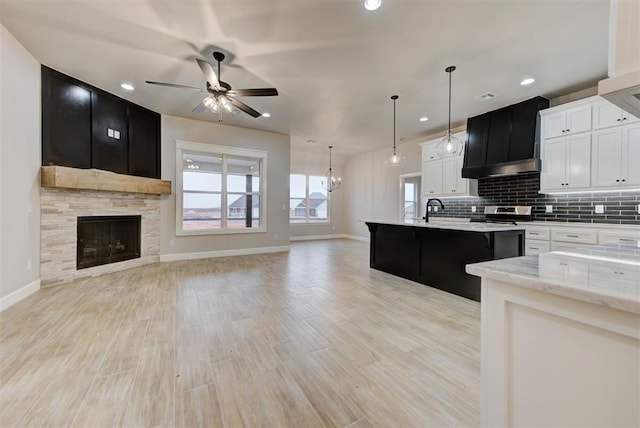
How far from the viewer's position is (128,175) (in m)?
4.83

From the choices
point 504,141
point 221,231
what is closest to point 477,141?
point 504,141

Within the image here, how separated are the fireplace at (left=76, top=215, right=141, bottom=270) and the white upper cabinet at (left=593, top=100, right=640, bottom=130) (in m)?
7.74

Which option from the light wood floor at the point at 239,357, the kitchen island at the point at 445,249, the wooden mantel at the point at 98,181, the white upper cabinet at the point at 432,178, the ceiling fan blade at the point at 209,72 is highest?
the ceiling fan blade at the point at 209,72

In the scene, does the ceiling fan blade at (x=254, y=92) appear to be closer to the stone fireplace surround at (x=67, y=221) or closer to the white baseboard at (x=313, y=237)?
the stone fireplace surround at (x=67, y=221)

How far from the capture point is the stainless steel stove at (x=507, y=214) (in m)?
4.77

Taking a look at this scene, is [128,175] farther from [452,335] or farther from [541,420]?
[541,420]

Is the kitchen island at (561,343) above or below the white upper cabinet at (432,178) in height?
below

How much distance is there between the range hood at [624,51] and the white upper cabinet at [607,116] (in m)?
4.08

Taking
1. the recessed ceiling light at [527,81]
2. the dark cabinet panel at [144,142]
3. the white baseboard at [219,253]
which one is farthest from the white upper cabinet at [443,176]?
the dark cabinet panel at [144,142]

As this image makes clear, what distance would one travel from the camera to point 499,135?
4840mm

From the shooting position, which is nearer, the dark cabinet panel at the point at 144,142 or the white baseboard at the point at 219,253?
the dark cabinet panel at the point at 144,142

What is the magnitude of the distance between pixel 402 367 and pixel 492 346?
45.8 inches

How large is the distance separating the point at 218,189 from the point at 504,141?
6.01m

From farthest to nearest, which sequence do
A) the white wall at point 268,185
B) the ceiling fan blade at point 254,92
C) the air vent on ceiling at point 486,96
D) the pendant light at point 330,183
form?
the pendant light at point 330,183, the white wall at point 268,185, the air vent on ceiling at point 486,96, the ceiling fan blade at point 254,92
